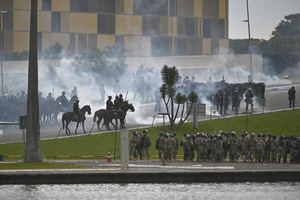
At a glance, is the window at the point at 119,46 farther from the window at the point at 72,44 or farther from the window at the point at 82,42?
the window at the point at 72,44

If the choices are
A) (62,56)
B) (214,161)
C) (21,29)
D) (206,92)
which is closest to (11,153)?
(214,161)

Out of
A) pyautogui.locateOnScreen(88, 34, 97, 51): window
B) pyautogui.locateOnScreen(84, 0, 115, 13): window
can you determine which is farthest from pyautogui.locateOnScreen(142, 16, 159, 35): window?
pyautogui.locateOnScreen(88, 34, 97, 51): window

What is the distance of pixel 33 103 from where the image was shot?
3547 centimetres

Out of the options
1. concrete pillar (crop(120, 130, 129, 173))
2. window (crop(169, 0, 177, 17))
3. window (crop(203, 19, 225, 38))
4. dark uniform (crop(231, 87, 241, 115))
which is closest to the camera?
concrete pillar (crop(120, 130, 129, 173))

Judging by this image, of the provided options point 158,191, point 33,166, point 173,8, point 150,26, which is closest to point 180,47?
point 173,8

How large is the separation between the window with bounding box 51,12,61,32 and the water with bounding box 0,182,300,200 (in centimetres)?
6737

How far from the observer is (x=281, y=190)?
29.0 metres

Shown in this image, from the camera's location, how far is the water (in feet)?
90.1

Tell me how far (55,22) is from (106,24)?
22.3 ft

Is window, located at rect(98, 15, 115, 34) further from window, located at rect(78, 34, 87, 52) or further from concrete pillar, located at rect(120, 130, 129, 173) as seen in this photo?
concrete pillar, located at rect(120, 130, 129, 173)

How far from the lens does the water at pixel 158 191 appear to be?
27.5 m

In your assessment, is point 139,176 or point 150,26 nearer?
point 139,176

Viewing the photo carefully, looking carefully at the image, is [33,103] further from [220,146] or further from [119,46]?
[119,46]

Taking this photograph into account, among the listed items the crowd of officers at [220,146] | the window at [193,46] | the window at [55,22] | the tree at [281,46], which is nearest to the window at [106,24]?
the window at [55,22]
